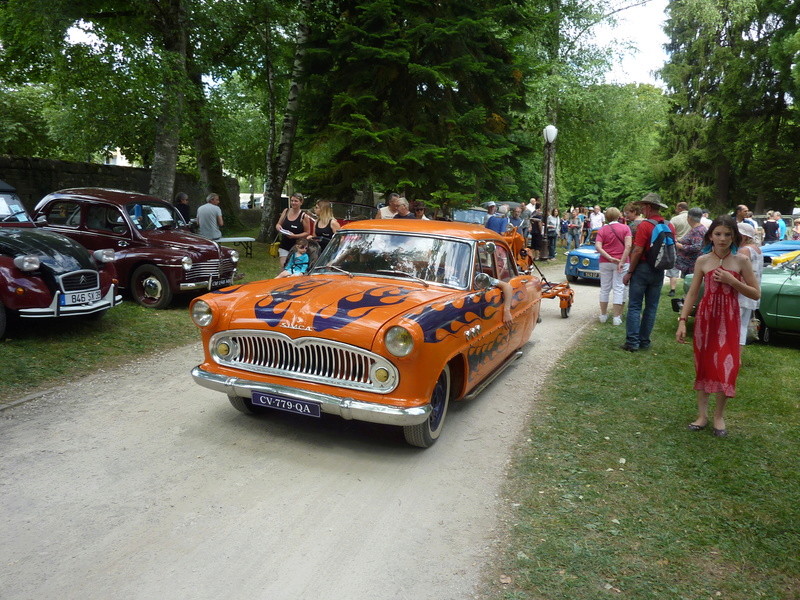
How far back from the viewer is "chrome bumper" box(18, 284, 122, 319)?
766 centimetres

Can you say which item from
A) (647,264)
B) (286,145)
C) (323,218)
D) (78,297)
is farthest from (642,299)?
(286,145)

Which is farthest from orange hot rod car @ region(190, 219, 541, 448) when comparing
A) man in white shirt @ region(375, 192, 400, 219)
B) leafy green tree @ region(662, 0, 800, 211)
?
leafy green tree @ region(662, 0, 800, 211)

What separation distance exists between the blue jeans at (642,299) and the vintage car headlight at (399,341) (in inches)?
198

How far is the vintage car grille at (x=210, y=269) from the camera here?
1073 centimetres

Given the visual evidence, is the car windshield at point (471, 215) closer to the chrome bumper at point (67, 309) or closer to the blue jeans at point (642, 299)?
the blue jeans at point (642, 299)

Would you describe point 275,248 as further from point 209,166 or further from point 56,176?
point 209,166

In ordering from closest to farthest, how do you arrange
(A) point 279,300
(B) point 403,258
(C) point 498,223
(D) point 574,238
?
(A) point 279,300, (B) point 403,258, (C) point 498,223, (D) point 574,238

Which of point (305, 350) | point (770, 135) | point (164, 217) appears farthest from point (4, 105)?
point (770, 135)

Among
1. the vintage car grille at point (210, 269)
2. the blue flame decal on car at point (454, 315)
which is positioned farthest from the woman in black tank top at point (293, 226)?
the blue flame decal on car at point (454, 315)

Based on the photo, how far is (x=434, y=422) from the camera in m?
5.34

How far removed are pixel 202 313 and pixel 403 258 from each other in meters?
1.94

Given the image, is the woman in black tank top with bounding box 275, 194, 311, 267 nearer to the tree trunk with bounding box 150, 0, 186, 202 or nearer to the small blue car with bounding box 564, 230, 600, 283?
the tree trunk with bounding box 150, 0, 186, 202

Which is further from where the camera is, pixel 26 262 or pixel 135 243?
pixel 135 243

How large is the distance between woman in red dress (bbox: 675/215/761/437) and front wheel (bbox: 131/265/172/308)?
316 inches
